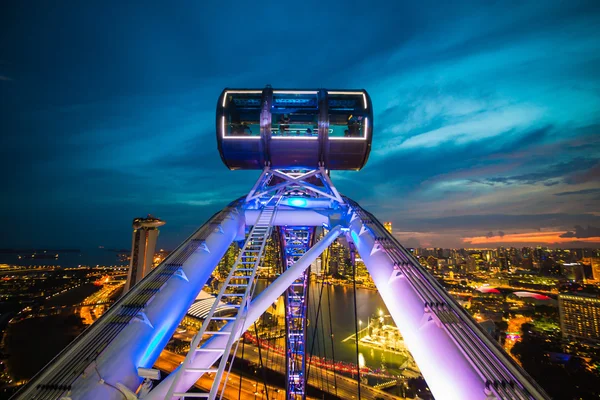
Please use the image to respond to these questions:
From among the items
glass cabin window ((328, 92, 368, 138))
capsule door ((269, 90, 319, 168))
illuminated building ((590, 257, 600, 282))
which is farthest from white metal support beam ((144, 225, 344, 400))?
illuminated building ((590, 257, 600, 282))

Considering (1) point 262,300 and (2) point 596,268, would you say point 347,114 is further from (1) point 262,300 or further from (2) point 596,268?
(2) point 596,268

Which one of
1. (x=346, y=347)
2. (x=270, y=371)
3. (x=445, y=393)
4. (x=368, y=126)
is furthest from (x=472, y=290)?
(x=445, y=393)

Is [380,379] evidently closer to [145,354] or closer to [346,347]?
[346,347]

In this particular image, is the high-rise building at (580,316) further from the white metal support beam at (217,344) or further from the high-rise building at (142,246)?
the high-rise building at (142,246)

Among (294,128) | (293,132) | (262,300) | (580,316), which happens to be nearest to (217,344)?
(262,300)

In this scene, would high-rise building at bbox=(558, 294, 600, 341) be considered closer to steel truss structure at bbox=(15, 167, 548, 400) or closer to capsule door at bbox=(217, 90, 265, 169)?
steel truss structure at bbox=(15, 167, 548, 400)
